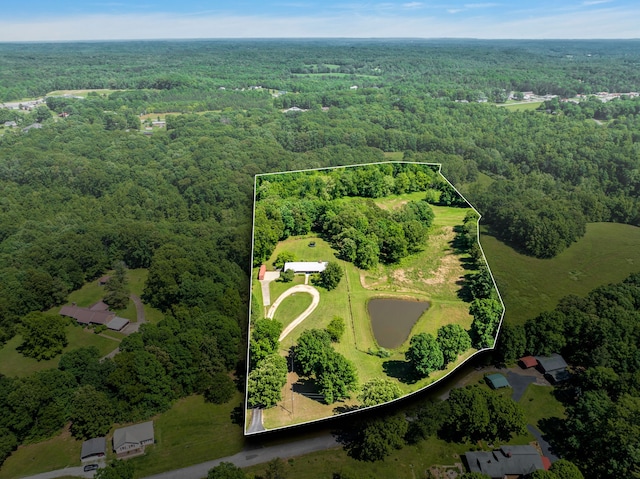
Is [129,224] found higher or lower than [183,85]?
lower

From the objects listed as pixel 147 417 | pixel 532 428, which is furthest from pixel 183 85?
pixel 532 428

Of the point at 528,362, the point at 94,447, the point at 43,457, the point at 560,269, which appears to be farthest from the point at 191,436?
the point at 560,269

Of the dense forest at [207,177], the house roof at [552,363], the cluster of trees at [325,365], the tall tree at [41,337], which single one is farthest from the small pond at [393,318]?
the tall tree at [41,337]

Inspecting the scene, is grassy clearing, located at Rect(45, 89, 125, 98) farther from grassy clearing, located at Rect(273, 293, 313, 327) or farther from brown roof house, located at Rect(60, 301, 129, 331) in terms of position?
grassy clearing, located at Rect(273, 293, 313, 327)

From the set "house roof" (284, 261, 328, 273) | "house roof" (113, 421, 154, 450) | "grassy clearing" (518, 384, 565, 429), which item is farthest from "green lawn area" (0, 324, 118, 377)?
Result: "grassy clearing" (518, 384, 565, 429)

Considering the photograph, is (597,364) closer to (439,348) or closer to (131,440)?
(439,348)

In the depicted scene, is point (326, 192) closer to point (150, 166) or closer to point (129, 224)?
point (129, 224)
